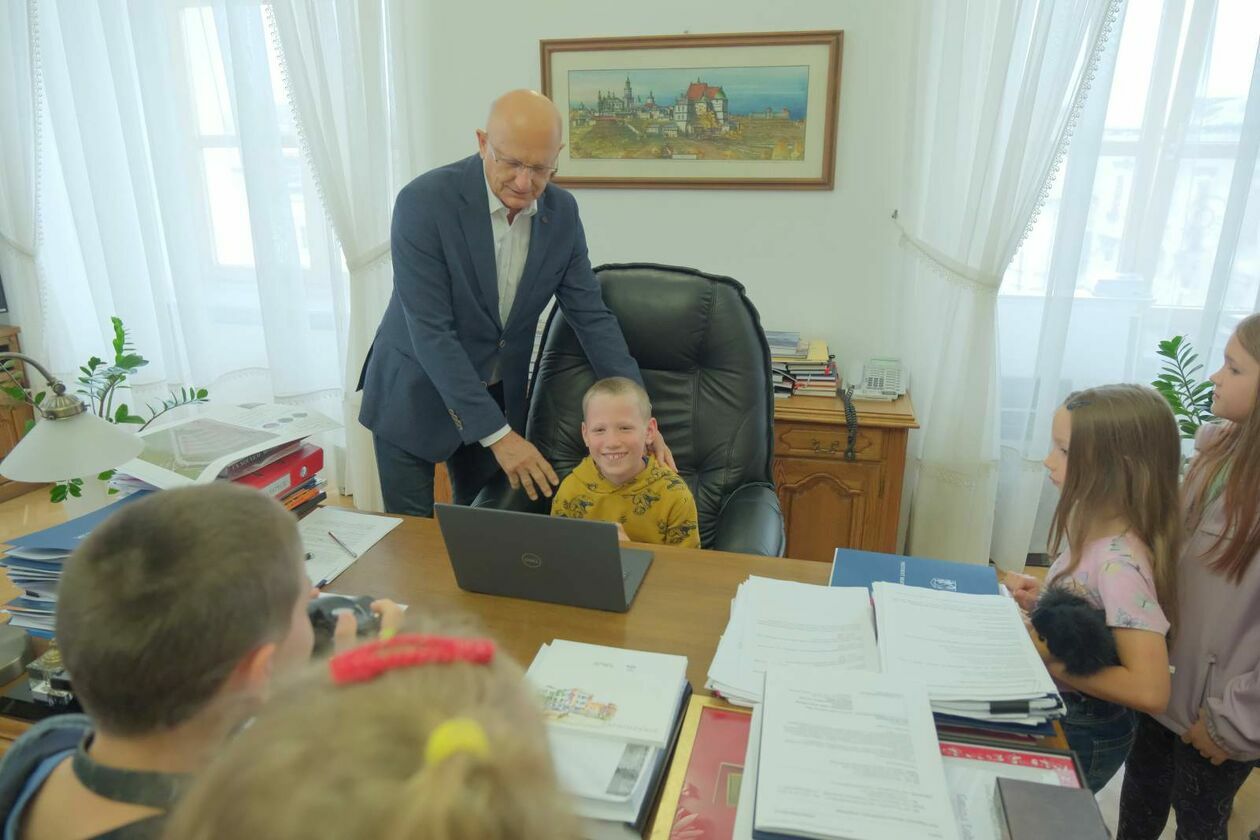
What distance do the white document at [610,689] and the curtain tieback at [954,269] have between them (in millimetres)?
1930

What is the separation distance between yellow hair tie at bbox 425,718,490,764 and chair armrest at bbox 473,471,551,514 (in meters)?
1.36

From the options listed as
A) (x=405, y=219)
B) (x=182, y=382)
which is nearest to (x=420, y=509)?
(x=405, y=219)

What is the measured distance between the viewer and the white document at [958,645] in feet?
3.41

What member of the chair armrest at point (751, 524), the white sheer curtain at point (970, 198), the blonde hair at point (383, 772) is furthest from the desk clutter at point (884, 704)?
the white sheer curtain at point (970, 198)

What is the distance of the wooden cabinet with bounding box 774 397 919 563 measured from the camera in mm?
2514

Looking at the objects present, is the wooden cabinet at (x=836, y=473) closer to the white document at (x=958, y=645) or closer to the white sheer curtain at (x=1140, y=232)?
the white sheer curtain at (x=1140, y=232)

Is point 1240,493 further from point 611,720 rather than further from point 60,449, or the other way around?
point 60,449

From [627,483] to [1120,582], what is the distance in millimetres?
941

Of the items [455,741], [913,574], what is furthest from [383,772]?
[913,574]

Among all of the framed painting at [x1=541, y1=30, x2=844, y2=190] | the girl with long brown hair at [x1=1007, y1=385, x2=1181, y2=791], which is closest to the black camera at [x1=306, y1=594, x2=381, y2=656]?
the girl with long brown hair at [x1=1007, y1=385, x2=1181, y2=791]

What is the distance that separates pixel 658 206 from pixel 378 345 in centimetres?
124

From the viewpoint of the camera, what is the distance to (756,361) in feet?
6.44

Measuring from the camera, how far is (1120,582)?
47.6 inches

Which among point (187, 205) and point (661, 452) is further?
point (187, 205)
